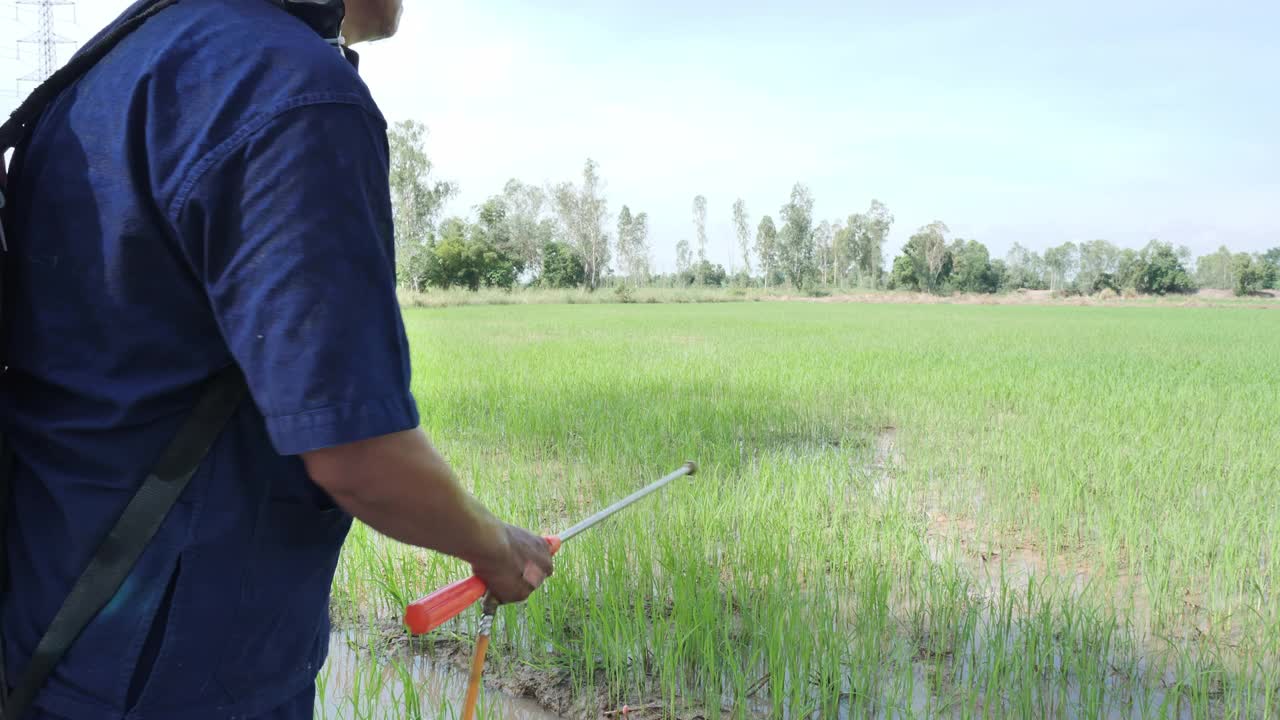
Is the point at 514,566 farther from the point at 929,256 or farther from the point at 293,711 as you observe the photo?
the point at 929,256

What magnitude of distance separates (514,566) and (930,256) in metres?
69.7

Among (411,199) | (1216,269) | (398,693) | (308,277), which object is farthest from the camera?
(1216,269)

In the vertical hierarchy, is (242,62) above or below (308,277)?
above

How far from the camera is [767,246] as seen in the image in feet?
224

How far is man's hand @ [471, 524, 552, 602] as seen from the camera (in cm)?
96

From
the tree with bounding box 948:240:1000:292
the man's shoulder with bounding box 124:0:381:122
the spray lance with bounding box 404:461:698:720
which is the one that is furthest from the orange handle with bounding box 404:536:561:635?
the tree with bounding box 948:240:1000:292

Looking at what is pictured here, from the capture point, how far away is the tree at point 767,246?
67.6m

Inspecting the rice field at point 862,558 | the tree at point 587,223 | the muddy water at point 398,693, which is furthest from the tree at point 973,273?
the muddy water at point 398,693

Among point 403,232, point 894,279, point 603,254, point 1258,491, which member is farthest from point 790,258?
point 1258,491

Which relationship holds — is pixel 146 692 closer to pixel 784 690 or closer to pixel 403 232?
pixel 784 690

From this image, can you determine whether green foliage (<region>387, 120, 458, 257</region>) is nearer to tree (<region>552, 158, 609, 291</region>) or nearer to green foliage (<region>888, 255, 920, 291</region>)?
tree (<region>552, 158, 609, 291</region>)

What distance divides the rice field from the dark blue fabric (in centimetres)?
128

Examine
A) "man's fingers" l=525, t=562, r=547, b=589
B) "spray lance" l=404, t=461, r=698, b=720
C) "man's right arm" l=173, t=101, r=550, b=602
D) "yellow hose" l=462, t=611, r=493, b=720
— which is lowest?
"yellow hose" l=462, t=611, r=493, b=720

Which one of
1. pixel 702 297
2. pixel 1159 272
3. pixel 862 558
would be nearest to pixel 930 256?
pixel 1159 272
